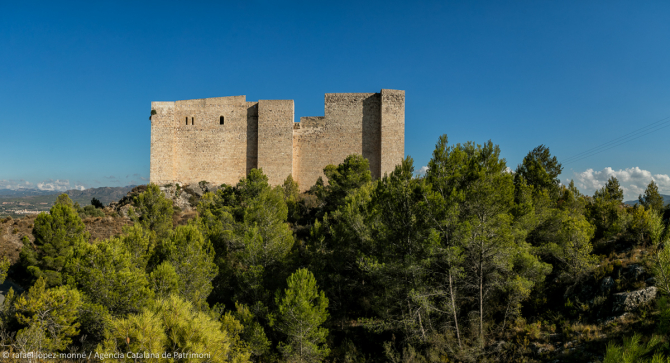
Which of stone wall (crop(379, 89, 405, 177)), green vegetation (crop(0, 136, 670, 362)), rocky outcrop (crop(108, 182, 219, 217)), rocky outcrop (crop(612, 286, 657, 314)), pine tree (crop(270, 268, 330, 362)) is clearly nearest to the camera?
rocky outcrop (crop(612, 286, 657, 314))

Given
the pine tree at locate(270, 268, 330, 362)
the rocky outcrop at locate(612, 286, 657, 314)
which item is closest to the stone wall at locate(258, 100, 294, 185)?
the pine tree at locate(270, 268, 330, 362)

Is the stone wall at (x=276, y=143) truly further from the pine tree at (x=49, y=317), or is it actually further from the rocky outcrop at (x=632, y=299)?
the rocky outcrop at (x=632, y=299)

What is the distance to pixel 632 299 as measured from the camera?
763 cm

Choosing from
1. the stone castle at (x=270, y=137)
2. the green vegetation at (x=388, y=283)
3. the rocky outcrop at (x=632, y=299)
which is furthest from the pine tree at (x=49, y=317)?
the stone castle at (x=270, y=137)

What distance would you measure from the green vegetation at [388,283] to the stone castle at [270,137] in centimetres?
1284

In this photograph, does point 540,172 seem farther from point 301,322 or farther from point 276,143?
point 276,143

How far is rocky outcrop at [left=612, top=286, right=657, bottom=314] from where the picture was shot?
24.6ft

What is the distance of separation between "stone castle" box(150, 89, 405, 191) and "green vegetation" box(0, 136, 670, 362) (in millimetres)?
12838

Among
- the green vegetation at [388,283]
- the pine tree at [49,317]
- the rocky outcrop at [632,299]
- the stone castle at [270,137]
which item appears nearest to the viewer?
the rocky outcrop at [632,299]

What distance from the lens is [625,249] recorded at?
33.3 ft

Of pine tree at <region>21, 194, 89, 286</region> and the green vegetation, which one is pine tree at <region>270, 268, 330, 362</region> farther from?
pine tree at <region>21, 194, 89, 286</region>

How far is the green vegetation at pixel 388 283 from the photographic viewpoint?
8.05m

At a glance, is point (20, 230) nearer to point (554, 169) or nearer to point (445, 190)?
point (445, 190)

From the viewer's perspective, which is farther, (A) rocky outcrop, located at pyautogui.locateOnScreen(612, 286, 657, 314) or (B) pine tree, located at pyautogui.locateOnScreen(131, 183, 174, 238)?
(B) pine tree, located at pyautogui.locateOnScreen(131, 183, 174, 238)
